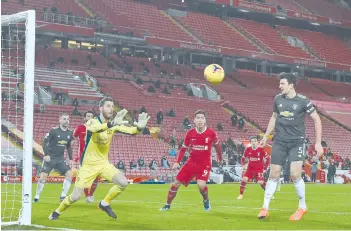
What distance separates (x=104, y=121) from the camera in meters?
11.6

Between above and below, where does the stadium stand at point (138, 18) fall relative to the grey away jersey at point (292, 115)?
below

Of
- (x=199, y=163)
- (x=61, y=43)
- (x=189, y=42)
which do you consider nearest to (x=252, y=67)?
(x=189, y=42)

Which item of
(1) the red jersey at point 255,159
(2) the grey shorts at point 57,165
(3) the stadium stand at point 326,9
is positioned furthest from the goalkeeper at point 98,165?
(3) the stadium stand at point 326,9

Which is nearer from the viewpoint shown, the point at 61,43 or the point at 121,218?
the point at 121,218

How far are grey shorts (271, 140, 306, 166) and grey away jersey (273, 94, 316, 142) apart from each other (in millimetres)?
94

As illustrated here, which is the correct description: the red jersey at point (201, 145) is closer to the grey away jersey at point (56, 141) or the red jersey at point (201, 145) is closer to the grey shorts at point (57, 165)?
the grey away jersey at point (56, 141)

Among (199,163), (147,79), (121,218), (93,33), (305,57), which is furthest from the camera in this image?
(305,57)

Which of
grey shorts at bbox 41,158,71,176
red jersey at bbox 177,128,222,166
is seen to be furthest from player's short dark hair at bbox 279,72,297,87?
grey shorts at bbox 41,158,71,176

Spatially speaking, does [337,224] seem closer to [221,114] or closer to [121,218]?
[121,218]

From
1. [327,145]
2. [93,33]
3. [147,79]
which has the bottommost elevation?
[327,145]

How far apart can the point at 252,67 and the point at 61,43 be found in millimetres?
19828

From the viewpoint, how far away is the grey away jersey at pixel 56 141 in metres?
16.8

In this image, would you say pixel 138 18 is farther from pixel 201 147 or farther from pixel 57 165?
pixel 201 147

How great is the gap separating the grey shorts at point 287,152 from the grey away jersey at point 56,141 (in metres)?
6.38
